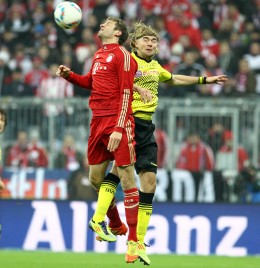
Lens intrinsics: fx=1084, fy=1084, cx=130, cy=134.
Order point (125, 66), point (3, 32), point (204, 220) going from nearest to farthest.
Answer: point (125, 66), point (204, 220), point (3, 32)

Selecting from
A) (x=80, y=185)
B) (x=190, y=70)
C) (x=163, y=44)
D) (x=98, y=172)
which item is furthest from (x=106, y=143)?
(x=163, y=44)

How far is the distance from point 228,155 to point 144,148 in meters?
7.01

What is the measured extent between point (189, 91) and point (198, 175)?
2504 millimetres

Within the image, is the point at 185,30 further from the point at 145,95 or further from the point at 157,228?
the point at 145,95

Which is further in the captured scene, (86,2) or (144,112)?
(86,2)

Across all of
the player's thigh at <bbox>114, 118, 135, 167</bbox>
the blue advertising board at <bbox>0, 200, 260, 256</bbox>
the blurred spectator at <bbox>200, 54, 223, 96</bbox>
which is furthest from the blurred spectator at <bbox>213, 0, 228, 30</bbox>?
the player's thigh at <bbox>114, 118, 135, 167</bbox>

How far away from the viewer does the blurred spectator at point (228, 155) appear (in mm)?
18703

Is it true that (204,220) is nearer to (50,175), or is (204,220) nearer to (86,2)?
(50,175)

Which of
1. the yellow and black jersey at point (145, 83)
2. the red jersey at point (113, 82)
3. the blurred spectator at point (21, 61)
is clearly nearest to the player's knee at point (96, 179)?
the red jersey at point (113, 82)

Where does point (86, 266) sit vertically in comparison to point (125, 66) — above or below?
below

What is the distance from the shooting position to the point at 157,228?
1595 cm

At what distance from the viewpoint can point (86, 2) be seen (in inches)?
988

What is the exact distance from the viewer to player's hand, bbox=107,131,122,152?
11.3 m

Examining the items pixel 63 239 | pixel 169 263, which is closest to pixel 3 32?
pixel 63 239
